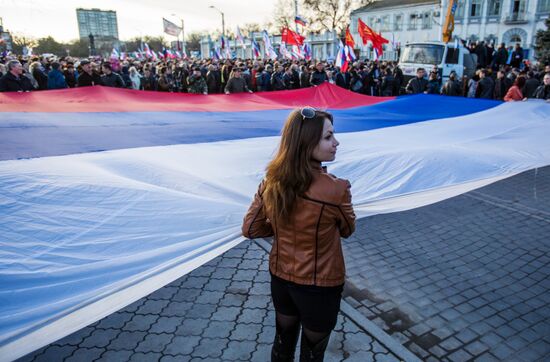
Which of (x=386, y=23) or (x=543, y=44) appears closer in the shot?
(x=543, y=44)

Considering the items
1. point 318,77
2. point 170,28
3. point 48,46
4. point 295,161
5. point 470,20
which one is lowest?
point 295,161

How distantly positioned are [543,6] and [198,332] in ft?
168

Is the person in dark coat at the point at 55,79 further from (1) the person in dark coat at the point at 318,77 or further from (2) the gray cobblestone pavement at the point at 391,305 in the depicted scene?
(2) the gray cobblestone pavement at the point at 391,305

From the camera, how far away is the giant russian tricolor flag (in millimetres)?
2102

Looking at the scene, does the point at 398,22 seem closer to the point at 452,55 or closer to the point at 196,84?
the point at 452,55

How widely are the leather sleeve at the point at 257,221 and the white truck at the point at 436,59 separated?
16.8 m

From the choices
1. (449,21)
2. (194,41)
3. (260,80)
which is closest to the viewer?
(260,80)

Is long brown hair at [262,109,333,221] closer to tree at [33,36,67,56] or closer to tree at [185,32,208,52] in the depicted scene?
tree at [33,36,67,56]

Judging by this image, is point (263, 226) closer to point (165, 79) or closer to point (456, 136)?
point (456, 136)

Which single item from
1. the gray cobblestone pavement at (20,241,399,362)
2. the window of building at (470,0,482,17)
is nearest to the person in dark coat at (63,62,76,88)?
the gray cobblestone pavement at (20,241,399,362)

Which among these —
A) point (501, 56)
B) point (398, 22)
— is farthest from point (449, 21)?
point (398, 22)

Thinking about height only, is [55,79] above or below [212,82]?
above

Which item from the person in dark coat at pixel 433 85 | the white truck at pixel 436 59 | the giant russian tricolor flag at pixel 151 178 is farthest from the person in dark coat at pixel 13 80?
the white truck at pixel 436 59

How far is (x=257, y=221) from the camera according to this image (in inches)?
85.2
